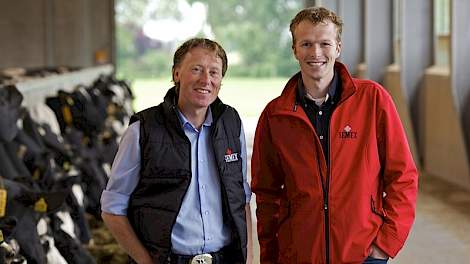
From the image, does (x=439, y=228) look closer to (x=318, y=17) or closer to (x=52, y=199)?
(x=52, y=199)

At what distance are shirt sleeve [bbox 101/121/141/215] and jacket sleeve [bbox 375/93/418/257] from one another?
2.61 ft

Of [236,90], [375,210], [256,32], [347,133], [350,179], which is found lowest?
[236,90]

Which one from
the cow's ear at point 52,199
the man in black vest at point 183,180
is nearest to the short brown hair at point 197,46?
the man in black vest at point 183,180

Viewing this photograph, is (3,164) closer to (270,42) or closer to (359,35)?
(359,35)

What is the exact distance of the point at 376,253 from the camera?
3.14 m

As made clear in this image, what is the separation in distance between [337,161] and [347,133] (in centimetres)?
10

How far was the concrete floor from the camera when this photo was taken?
652 cm

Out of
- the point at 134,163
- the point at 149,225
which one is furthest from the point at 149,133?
the point at 149,225

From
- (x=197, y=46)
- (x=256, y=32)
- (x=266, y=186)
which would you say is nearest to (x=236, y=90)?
(x=256, y=32)

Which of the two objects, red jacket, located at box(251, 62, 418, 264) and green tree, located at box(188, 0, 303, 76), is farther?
green tree, located at box(188, 0, 303, 76)

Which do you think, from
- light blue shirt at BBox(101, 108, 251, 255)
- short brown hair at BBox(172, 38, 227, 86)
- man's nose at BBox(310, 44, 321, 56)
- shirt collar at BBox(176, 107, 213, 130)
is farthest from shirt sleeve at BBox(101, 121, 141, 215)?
man's nose at BBox(310, 44, 321, 56)

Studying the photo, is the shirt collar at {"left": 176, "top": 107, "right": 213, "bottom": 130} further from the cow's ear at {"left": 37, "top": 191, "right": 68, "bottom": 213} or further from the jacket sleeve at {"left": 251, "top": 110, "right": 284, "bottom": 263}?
the cow's ear at {"left": 37, "top": 191, "right": 68, "bottom": 213}

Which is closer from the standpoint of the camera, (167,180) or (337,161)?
(167,180)

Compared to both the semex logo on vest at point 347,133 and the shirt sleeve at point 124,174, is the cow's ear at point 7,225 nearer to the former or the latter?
the shirt sleeve at point 124,174
